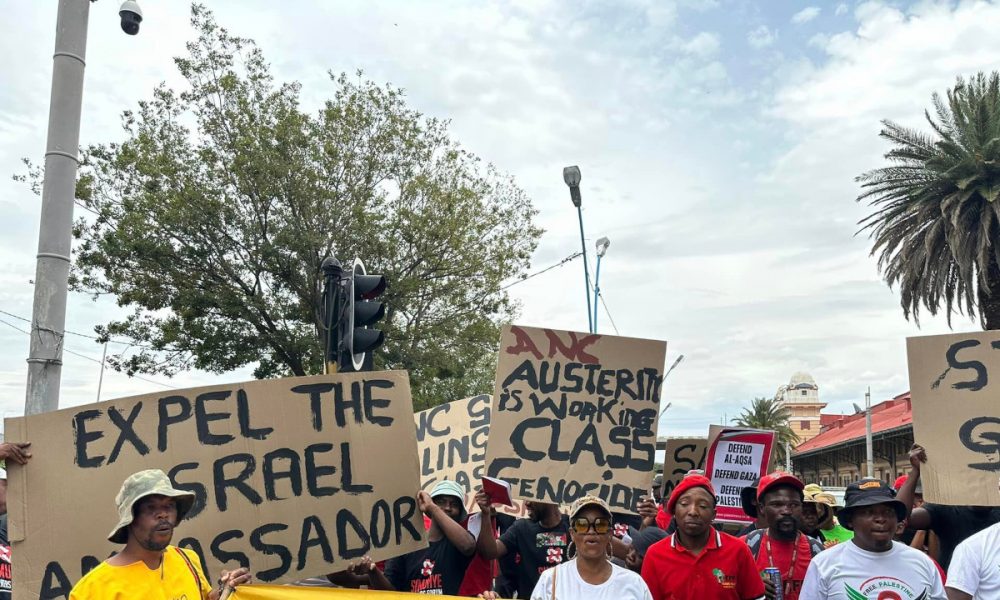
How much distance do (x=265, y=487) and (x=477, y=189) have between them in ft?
54.6

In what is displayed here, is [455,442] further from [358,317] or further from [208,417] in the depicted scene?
[208,417]

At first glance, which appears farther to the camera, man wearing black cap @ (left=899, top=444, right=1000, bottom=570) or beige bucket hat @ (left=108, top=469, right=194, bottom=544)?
man wearing black cap @ (left=899, top=444, right=1000, bottom=570)

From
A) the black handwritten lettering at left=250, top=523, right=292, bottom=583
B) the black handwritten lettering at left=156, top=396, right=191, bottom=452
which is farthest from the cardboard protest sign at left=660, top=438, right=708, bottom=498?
the black handwritten lettering at left=156, top=396, right=191, bottom=452

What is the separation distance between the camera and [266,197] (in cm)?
1762

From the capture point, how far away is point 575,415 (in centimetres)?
562

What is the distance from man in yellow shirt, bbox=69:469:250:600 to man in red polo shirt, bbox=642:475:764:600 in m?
2.08

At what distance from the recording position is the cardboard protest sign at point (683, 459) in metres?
7.91

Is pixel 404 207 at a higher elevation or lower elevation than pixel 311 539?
higher

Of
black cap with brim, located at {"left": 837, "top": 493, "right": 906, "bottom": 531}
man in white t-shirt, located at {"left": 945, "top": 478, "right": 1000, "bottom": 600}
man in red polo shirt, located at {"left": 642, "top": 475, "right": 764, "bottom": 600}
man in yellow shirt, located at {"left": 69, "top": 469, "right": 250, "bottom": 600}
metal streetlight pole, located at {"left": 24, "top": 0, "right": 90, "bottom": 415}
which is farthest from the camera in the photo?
metal streetlight pole, located at {"left": 24, "top": 0, "right": 90, "bottom": 415}

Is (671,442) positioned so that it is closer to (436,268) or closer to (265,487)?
(265,487)

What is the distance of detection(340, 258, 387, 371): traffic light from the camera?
23.4ft

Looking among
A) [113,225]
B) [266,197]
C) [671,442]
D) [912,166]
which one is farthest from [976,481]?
[912,166]

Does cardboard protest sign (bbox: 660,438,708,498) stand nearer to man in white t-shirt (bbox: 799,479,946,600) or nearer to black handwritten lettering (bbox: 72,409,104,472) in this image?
man in white t-shirt (bbox: 799,479,946,600)

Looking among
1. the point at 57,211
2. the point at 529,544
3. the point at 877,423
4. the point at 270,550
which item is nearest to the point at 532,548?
the point at 529,544
